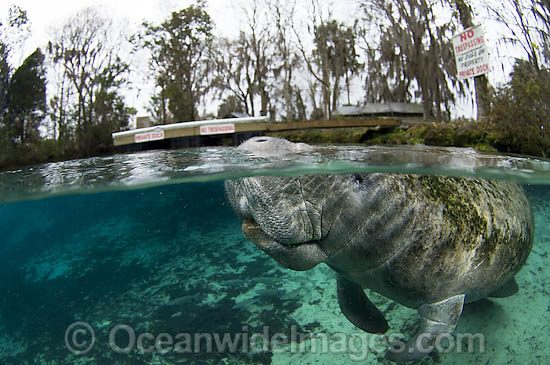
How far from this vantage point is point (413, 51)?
7027 millimetres

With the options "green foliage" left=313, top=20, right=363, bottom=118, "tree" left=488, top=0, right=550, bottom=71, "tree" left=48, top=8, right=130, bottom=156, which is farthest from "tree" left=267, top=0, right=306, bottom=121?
"tree" left=488, top=0, right=550, bottom=71

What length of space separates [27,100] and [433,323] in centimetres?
555

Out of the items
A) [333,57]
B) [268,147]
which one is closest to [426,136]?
[333,57]

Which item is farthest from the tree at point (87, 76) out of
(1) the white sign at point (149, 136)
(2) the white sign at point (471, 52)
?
(2) the white sign at point (471, 52)

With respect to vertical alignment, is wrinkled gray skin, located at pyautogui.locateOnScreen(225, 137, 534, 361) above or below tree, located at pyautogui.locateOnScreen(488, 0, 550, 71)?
below

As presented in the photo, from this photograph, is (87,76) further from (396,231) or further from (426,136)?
(426,136)

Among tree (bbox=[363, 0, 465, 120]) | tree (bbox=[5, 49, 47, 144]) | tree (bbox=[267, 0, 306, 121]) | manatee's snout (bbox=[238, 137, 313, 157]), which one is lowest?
manatee's snout (bbox=[238, 137, 313, 157])

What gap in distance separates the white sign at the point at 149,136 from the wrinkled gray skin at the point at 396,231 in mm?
4219

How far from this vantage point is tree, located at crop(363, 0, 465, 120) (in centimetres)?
552

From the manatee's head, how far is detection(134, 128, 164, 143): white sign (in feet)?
15.2

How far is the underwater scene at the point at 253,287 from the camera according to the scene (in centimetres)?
206

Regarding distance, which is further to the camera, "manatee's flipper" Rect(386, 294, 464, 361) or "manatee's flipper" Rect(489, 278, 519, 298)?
"manatee's flipper" Rect(489, 278, 519, 298)

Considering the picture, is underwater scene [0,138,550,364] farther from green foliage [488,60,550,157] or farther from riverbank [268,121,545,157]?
riverbank [268,121,545,157]

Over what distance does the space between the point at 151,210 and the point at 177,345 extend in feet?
25.1
